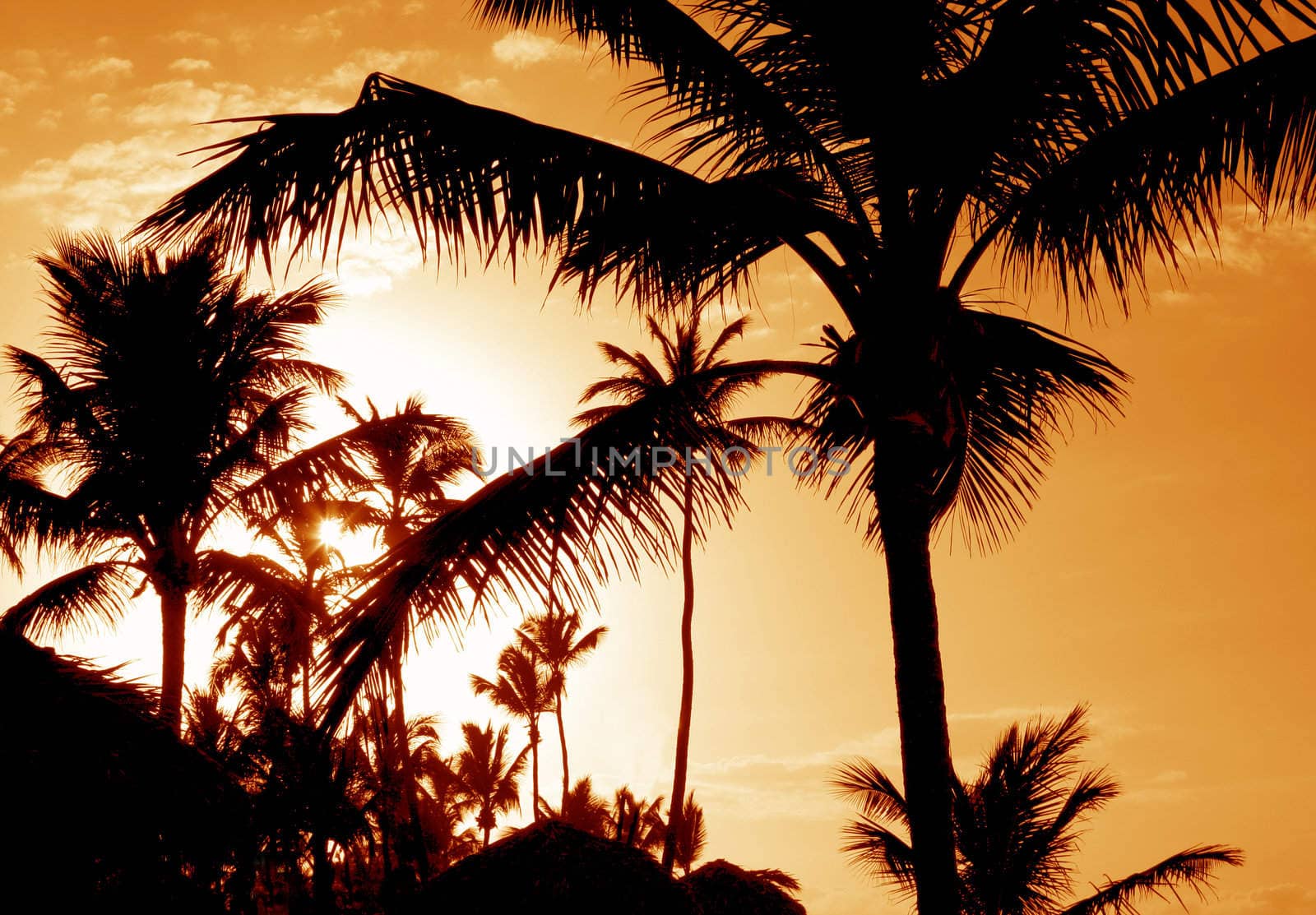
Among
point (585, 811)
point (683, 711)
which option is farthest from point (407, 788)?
point (585, 811)

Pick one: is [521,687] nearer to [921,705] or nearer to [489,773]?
[489,773]

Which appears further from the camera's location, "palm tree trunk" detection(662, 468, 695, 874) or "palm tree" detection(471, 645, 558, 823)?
"palm tree" detection(471, 645, 558, 823)

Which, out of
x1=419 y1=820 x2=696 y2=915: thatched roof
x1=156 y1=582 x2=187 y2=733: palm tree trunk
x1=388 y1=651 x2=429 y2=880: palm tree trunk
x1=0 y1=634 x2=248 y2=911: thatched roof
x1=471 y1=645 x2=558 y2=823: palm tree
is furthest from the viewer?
x1=471 y1=645 x2=558 y2=823: palm tree

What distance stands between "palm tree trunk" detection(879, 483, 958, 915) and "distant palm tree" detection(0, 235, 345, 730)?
11.2 m

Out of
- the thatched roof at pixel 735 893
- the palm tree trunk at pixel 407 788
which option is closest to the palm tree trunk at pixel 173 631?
the palm tree trunk at pixel 407 788

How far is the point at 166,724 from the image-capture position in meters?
4.38

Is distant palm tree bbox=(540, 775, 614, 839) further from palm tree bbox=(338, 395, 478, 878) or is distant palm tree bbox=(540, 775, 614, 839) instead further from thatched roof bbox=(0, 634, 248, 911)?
thatched roof bbox=(0, 634, 248, 911)

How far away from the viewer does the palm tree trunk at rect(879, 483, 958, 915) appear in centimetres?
423

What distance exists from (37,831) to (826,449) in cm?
465

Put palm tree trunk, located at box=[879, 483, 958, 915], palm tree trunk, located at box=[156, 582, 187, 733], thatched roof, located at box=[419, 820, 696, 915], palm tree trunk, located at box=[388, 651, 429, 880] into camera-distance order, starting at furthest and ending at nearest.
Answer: palm tree trunk, located at box=[388, 651, 429, 880] → palm tree trunk, located at box=[156, 582, 187, 733] → thatched roof, located at box=[419, 820, 696, 915] → palm tree trunk, located at box=[879, 483, 958, 915]

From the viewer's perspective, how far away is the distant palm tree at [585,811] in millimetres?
38719

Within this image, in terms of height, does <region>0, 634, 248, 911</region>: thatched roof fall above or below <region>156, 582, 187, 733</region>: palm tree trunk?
below

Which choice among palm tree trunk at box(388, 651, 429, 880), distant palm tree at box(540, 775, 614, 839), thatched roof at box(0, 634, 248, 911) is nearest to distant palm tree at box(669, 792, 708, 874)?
distant palm tree at box(540, 775, 614, 839)

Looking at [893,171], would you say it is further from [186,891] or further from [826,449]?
[186,891]
